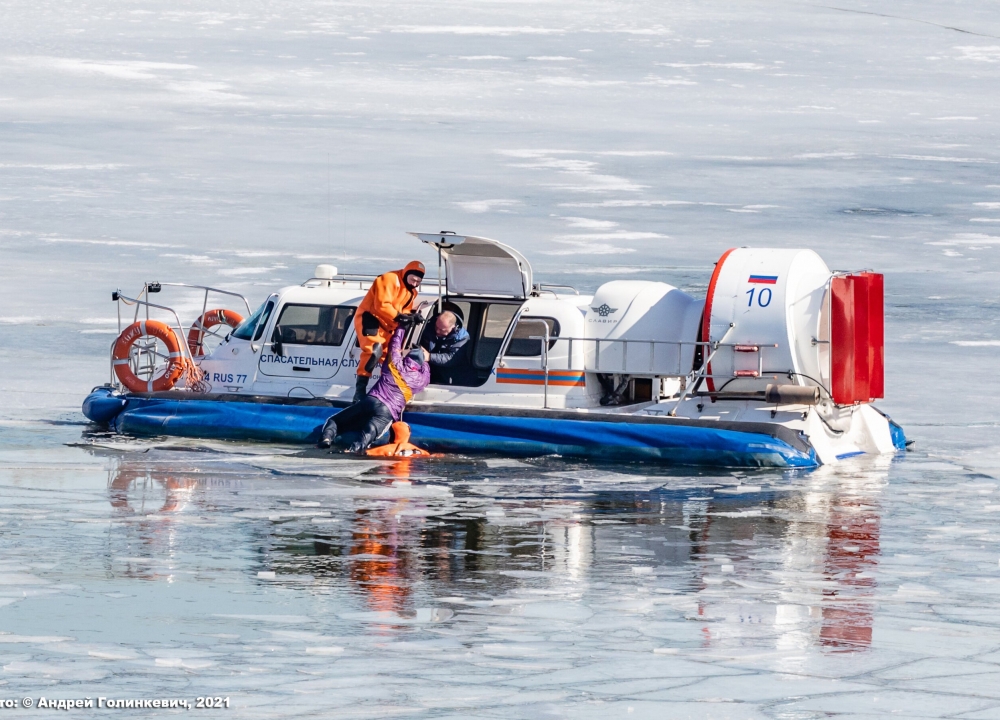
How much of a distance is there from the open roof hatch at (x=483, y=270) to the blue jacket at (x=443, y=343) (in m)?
0.41

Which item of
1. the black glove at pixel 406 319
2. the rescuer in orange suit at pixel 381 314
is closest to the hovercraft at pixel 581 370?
the rescuer in orange suit at pixel 381 314

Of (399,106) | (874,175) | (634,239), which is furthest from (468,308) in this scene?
(399,106)

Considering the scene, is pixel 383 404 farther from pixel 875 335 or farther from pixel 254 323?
pixel 875 335

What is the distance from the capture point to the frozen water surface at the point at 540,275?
721 centimetres

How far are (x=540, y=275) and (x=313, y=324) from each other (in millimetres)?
7304

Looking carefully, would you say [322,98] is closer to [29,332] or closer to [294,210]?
[294,210]

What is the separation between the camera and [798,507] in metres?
11.5

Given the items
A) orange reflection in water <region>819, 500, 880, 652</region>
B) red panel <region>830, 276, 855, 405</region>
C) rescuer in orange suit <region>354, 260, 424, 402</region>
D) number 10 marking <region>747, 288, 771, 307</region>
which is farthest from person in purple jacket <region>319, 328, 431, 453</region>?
orange reflection in water <region>819, 500, 880, 652</region>

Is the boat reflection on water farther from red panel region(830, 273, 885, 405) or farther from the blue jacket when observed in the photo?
the blue jacket

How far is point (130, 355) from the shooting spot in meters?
15.5

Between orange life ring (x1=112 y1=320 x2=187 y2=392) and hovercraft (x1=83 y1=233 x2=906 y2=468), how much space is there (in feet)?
0.05

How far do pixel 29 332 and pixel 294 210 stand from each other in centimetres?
789

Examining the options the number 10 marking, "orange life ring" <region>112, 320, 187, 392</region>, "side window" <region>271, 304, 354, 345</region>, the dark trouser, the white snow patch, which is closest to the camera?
the number 10 marking

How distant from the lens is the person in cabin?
14367 mm
